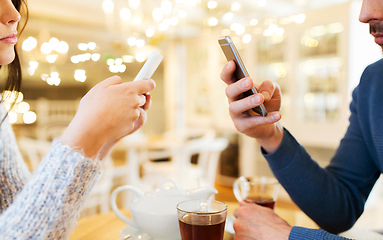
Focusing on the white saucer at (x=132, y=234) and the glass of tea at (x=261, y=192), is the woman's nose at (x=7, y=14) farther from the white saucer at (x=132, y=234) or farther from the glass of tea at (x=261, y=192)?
the glass of tea at (x=261, y=192)

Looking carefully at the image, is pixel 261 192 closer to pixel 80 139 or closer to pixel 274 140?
pixel 274 140

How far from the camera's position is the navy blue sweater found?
73 centimetres

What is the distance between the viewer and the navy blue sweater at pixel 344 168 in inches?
28.9

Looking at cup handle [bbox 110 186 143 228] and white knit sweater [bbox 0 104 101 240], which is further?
cup handle [bbox 110 186 143 228]

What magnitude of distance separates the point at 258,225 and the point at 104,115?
1.16 ft

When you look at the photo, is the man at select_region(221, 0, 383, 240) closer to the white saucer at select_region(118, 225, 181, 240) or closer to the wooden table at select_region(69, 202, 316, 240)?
the wooden table at select_region(69, 202, 316, 240)

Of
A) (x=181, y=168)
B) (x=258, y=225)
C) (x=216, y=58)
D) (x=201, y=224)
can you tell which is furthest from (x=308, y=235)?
(x=216, y=58)

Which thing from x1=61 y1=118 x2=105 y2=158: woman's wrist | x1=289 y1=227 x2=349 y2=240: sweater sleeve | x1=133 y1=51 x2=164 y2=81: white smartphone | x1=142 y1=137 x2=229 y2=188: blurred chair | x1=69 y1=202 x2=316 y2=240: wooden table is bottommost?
x1=142 y1=137 x2=229 y2=188: blurred chair

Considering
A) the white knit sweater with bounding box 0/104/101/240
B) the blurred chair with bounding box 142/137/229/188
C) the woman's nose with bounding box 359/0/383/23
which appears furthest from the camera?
the blurred chair with bounding box 142/137/229/188

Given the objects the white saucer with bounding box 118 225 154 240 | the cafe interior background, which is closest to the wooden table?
the white saucer with bounding box 118 225 154 240

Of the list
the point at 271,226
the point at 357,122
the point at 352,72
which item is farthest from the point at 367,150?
the point at 352,72

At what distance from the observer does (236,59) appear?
1.95ft

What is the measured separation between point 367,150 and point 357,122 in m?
0.08

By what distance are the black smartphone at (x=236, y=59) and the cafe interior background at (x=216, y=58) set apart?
100 centimetres
